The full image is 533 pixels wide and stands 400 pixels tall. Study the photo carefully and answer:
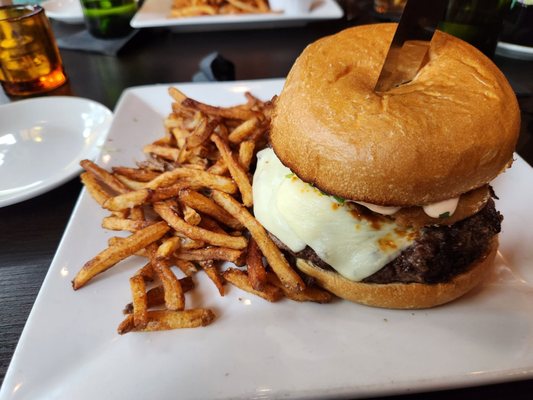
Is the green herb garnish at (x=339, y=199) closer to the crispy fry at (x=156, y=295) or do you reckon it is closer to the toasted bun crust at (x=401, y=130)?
the toasted bun crust at (x=401, y=130)

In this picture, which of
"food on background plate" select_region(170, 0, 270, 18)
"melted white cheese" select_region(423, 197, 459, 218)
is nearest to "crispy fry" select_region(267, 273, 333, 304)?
"melted white cheese" select_region(423, 197, 459, 218)

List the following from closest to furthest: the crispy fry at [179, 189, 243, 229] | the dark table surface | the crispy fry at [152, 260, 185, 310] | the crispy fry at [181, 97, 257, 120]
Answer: the crispy fry at [152, 260, 185, 310], the dark table surface, the crispy fry at [179, 189, 243, 229], the crispy fry at [181, 97, 257, 120]

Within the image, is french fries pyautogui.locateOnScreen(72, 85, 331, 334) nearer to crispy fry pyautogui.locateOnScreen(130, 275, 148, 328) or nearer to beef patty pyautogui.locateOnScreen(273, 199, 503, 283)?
crispy fry pyautogui.locateOnScreen(130, 275, 148, 328)

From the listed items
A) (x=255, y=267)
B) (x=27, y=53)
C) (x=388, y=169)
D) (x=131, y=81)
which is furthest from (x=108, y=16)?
(x=388, y=169)

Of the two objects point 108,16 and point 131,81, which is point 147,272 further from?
point 108,16

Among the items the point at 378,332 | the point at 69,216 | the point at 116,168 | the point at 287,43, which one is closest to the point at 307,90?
the point at 378,332

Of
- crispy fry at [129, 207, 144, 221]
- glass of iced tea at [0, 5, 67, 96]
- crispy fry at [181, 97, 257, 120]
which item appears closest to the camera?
crispy fry at [129, 207, 144, 221]

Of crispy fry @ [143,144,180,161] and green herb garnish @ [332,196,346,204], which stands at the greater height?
green herb garnish @ [332,196,346,204]
